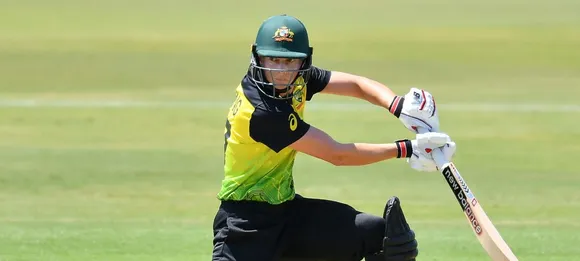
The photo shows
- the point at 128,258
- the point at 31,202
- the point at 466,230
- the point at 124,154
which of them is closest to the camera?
the point at 128,258

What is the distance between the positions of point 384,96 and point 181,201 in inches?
173

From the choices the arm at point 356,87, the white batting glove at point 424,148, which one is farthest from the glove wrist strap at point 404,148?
the arm at point 356,87

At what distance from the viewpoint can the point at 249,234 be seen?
561 cm

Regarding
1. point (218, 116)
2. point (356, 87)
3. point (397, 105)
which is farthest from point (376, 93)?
point (218, 116)

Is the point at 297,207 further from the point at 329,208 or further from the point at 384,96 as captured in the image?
the point at 384,96

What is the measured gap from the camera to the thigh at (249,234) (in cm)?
561

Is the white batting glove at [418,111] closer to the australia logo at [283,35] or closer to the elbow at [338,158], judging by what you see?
the elbow at [338,158]

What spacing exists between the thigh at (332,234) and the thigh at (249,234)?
0.31 feet

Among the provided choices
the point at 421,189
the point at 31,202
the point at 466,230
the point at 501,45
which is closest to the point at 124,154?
the point at 31,202

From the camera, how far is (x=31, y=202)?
1007 cm

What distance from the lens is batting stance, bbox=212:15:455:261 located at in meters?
5.52

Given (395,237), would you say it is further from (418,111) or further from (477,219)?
(418,111)

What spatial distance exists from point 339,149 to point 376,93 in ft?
2.21

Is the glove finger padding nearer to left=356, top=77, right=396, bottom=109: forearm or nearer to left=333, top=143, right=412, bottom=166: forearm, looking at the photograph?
left=333, top=143, right=412, bottom=166: forearm
